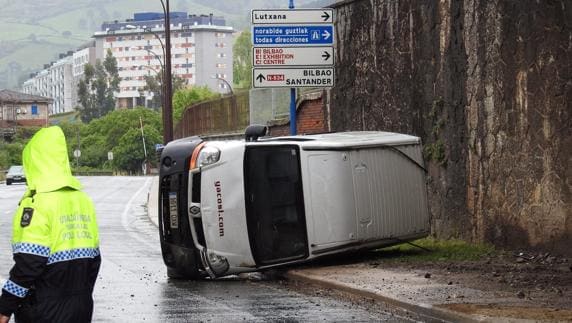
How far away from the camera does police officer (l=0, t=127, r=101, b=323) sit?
19.6 ft

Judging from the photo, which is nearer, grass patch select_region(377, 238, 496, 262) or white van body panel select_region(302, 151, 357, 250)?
white van body panel select_region(302, 151, 357, 250)

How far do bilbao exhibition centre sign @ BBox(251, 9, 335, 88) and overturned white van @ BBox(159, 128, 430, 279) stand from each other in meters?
3.99

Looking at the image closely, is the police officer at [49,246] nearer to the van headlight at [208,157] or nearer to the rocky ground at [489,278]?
the rocky ground at [489,278]

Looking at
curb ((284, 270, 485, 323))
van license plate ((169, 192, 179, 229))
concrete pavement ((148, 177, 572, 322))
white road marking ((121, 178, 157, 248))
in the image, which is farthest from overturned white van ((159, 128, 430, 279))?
white road marking ((121, 178, 157, 248))

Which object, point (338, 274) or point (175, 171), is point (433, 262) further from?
point (175, 171)

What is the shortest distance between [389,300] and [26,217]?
308 inches

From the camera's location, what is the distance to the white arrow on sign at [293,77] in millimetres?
21219

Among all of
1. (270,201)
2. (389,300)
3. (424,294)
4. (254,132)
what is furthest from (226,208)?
(424,294)

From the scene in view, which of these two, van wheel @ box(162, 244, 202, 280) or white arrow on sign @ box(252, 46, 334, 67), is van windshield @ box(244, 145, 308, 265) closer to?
van wheel @ box(162, 244, 202, 280)

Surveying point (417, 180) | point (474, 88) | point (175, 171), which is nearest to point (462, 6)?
point (474, 88)

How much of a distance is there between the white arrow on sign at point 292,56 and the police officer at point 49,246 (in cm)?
1506

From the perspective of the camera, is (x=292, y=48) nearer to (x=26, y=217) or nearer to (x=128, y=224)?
(x=128, y=224)

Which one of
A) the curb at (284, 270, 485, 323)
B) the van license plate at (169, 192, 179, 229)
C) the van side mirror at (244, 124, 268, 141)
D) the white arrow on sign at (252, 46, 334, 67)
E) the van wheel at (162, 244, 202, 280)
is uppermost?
the white arrow on sign at (252, 46, 334, 67)

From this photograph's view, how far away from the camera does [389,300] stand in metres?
13.3
